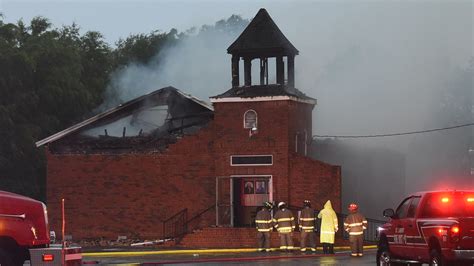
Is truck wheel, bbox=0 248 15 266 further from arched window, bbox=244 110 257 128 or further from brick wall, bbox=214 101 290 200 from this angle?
arched window, bbox=244 110 257 128

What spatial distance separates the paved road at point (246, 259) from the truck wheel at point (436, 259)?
6.26 metres

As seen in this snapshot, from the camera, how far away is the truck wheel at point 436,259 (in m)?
19.0

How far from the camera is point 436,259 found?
19.3 metres

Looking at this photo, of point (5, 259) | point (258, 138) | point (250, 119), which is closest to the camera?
point (5, 259)

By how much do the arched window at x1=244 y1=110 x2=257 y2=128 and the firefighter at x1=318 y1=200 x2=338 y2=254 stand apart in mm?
7716

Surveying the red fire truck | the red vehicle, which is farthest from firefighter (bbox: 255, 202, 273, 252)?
the red fire truck

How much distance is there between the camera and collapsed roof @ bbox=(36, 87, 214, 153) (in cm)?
3991

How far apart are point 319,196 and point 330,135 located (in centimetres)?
996

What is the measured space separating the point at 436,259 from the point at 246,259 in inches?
399

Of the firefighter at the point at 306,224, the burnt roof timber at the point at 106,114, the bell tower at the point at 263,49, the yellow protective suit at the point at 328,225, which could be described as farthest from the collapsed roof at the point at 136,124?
→ the yellow protective suit at the point at 328,225

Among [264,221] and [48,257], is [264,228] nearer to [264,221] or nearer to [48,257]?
[264,221]

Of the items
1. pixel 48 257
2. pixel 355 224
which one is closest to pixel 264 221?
pixel 355 224

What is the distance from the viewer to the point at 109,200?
39438mm

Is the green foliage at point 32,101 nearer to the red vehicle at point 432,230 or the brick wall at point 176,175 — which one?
the brick wall at point 176,175
